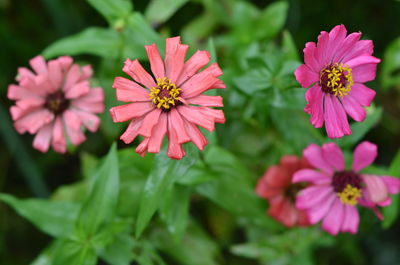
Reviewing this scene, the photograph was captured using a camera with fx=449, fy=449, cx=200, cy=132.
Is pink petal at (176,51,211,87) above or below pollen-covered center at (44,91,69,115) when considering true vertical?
above

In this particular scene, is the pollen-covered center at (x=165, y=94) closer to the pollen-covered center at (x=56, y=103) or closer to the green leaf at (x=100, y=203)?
the green leaf at (x=100, y=203)

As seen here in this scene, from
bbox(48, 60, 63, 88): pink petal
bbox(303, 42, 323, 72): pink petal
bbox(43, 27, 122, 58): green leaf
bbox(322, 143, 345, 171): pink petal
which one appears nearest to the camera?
bbox(303, 42, 323, 72): pink petal

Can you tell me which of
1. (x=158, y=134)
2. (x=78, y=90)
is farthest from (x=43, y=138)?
(x=158, y=134)

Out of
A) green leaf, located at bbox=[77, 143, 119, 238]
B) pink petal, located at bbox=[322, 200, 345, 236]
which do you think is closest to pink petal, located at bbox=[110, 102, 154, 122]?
green leaf, located at bbox=[77, 143, 119, 238]

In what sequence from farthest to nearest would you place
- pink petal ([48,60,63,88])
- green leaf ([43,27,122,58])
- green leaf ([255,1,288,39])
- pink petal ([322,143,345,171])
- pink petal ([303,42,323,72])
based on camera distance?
green leaf ([255,1,288,39]) < green leaf ([43,27,122,58]) < pink petal ([48,60,63,88]) < pink petal ([322,143,345,171]) < pink petal ([303,42,323,72])

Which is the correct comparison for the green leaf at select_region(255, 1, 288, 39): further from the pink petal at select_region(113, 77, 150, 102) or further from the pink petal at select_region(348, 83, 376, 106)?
the pink petal at select_region(113, 77, 150, 102)

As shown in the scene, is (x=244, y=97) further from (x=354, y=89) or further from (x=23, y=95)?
(x=23, y=95)

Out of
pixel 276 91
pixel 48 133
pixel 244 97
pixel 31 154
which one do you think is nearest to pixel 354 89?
pixel 276 91
